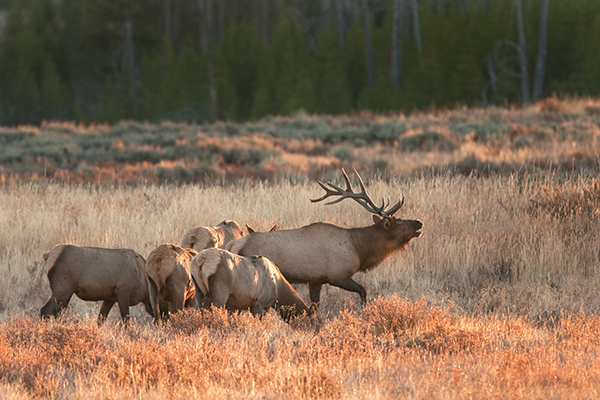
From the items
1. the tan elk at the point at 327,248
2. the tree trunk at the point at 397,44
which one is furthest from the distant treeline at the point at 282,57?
the tan elk at the point at 327,248

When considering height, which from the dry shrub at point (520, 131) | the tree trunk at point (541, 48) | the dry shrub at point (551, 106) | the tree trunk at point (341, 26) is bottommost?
the dry shrub at point (520, 131)

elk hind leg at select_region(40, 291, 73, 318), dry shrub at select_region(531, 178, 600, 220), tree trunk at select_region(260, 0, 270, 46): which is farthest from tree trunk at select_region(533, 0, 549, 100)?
elk hind leg at select_region(40, 291, 73, 318)

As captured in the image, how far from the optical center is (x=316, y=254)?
28.0ft

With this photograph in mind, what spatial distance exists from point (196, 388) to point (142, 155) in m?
20.0

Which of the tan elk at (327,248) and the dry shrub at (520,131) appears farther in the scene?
the dry shrub at (520,131)

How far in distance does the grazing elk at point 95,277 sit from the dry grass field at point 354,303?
0.25m

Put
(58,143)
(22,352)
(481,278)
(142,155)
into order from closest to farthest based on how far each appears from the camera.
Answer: (22,352), (481,278), (142,155), (58,143)

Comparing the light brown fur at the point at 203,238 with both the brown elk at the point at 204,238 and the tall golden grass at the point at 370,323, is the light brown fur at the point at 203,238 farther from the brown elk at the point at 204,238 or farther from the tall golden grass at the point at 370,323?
the tall golden grass at the point at 370,323

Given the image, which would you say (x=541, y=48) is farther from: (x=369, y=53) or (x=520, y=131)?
(x=520, y=131)

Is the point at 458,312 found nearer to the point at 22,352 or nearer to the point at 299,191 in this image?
the point at 22,352

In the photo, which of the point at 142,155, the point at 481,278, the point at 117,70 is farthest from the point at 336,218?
the point at 117,70

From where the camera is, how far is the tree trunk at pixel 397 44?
41281mm

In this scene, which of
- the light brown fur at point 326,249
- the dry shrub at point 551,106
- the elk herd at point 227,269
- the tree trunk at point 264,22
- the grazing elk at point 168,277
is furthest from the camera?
the tree trunk at point 264,22

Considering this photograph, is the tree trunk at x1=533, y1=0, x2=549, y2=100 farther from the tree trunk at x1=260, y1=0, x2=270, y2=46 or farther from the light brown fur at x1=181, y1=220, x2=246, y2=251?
the light brown fur at x1=181, y1=220, x2=246, y2=251
